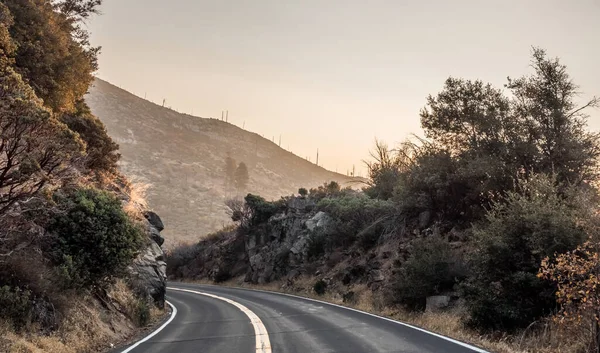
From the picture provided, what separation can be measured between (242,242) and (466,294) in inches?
1313

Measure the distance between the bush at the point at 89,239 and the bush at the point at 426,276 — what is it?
10.8 m

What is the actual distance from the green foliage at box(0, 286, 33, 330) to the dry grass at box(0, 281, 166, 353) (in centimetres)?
26

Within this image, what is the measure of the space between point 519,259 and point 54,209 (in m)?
13.3

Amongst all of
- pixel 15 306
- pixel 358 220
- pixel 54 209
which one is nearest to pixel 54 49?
pixel 54 209

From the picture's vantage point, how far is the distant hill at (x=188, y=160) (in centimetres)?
8381

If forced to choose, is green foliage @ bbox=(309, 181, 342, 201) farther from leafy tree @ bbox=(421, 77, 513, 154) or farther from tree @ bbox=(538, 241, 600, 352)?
tree @ bbox=(538, 241, 600, 352)

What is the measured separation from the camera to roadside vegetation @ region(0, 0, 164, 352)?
7.95m

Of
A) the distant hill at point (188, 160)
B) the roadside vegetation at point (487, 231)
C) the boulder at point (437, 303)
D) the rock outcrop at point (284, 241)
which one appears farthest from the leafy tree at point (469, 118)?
the distant hill at point (188, 160)

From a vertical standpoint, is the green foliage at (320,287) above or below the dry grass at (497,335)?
below

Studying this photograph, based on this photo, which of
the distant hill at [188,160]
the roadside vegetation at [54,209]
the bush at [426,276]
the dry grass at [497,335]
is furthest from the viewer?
the distant hill at [188,160]

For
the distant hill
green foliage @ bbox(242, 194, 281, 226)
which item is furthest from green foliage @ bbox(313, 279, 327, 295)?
the distant hill

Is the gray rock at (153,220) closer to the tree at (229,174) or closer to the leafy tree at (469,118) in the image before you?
the leafy tree at (469,118)

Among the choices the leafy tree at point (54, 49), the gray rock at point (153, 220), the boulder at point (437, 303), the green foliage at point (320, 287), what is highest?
the leafy tree at point (54, 49)

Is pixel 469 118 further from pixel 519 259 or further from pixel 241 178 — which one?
pixel 241 178
